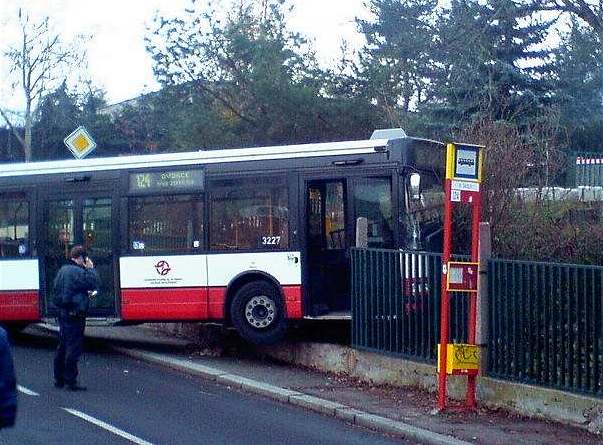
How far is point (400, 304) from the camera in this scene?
14352mm

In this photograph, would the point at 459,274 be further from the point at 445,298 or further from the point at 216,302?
the point at 216,302

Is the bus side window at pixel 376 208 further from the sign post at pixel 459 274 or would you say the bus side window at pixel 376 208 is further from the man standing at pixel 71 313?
the man standing at pixel 71 313

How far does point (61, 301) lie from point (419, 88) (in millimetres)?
24006

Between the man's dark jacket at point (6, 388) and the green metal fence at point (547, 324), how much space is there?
23.6 feet

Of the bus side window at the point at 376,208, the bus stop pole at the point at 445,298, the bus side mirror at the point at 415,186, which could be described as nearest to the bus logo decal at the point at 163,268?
the bus side window at the point at 376,208

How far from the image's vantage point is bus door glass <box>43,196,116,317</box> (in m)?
17.9

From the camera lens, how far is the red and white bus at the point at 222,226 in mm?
15734

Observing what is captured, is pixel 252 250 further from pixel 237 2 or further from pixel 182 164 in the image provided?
pixel 237 2

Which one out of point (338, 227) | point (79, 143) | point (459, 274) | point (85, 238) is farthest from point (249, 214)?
point (79, 143)

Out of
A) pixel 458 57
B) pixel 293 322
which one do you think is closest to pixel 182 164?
pixel 293 322

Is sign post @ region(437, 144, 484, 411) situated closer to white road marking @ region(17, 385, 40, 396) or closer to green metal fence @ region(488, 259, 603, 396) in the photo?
green metal fence @ region(488, 259, 603, 396)

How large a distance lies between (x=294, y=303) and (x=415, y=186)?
8.23 feet

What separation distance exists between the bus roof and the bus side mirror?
617 millimetres

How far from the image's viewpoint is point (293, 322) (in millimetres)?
16359
